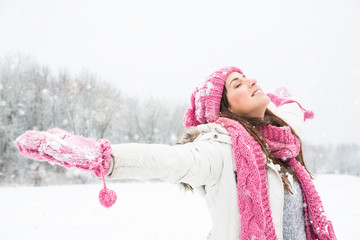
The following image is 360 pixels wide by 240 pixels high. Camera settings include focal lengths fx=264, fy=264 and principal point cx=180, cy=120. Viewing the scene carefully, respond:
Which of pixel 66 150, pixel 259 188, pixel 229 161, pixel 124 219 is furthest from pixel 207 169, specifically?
pixel 124 219

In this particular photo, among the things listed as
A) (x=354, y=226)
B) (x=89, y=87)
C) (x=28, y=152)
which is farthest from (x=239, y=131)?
(x=89, y=87)

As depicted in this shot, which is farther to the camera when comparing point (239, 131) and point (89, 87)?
point (89, 87)

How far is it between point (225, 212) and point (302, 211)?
26.5 inches

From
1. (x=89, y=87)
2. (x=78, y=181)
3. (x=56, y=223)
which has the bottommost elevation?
(x=78, y=181)

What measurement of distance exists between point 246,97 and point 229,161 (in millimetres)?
562

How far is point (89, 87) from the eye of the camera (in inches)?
1085

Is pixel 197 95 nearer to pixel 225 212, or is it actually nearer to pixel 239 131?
pixel 239 131

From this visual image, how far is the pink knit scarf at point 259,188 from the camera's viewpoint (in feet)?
4.23

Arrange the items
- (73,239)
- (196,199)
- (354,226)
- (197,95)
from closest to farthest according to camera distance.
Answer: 1. (197,95)
2. (73,239)
3. (354,226)
4. (196,199)

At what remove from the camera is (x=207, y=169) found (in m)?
1.21

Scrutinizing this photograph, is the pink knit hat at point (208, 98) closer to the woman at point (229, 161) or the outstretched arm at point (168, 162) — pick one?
the woman at point (229, 161)

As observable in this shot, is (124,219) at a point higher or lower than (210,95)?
lower

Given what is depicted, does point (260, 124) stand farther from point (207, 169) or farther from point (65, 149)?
point (65, 149)

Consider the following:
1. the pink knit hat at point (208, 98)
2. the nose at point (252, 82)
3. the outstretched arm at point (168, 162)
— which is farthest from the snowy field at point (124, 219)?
the outstretched arm at point (168, 162)
